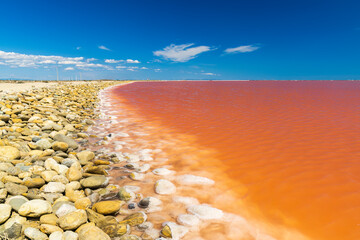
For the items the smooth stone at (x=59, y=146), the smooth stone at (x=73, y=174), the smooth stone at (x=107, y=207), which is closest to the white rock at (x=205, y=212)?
the smooth stone at (x=107, y=207)

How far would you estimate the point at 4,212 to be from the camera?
102 inches

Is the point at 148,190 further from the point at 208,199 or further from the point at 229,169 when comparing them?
the point at 229,169

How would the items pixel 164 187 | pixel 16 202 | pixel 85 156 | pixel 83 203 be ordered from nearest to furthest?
pixel 16 202 → pixel 83 203 → pixel 164 187 → pixel 85 156

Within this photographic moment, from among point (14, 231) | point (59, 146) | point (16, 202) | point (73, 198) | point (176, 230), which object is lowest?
point (176, 230)

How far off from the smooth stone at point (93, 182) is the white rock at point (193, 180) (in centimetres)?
163

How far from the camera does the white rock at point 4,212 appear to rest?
2.54 metres

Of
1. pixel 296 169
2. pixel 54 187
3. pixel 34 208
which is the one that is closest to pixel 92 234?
pixel 34 208

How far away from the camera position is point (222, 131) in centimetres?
811

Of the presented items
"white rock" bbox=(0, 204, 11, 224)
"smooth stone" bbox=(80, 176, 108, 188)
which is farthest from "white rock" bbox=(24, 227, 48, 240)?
"smooth stone" bbox=(80, 176, 108, 188)

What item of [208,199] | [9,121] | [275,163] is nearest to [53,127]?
[9,121]

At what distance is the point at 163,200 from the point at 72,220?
1548 millimetres

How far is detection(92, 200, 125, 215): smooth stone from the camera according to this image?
3.11 meters

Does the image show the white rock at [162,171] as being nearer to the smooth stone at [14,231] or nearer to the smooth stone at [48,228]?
the smooth stone at [48,228]

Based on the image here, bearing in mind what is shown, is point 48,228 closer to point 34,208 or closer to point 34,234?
point 34,234
